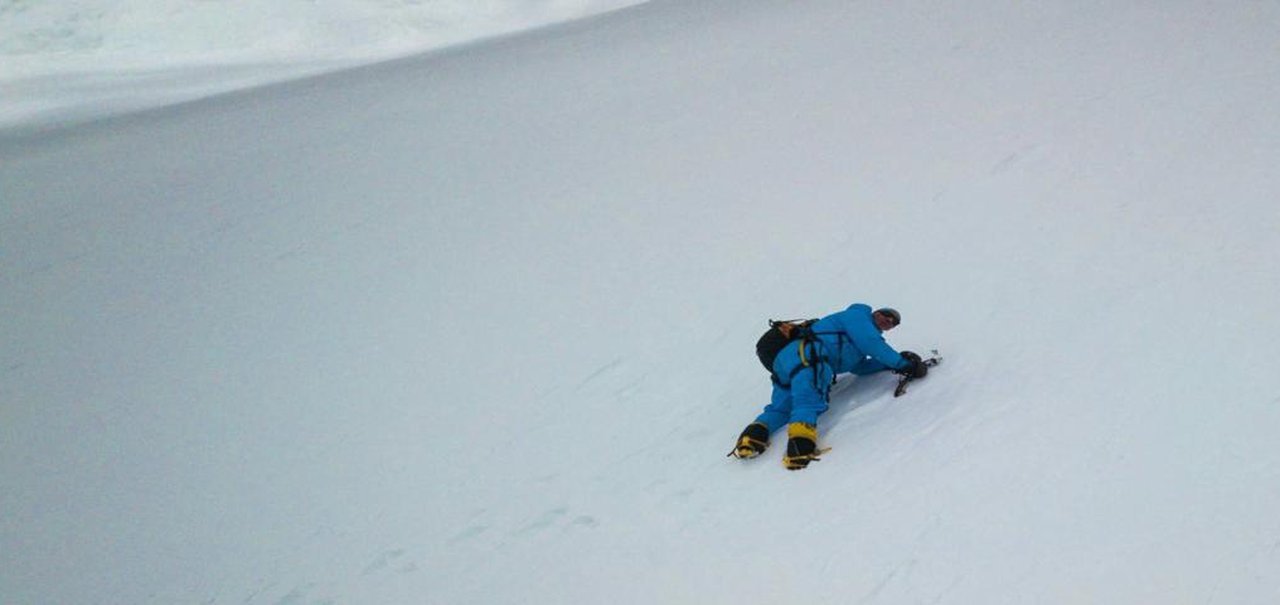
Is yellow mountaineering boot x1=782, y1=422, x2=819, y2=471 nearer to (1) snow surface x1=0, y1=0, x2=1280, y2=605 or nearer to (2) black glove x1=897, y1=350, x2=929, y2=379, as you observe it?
(1) snow surface x1=0, y1=0, x2=1280, y2=605

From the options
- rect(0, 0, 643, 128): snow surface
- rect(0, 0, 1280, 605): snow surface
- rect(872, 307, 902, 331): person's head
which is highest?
rect(872, 307, 902, 331): person's head

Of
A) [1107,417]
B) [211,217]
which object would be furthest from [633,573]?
[211,217]

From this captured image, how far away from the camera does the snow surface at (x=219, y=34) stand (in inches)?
887

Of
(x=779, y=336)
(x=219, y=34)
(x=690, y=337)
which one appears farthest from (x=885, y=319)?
(x=219, y=34)

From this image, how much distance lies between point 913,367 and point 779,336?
56 centimetres

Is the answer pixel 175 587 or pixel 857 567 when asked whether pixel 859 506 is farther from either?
pixel 175 587

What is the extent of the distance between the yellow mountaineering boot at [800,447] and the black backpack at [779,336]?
15.9 inches

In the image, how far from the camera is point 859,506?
4359mm

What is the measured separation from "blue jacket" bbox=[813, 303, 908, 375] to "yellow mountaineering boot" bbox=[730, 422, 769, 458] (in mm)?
380

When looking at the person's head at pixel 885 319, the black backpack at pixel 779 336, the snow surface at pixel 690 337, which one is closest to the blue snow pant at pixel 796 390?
the black backpack at pixel 779 336

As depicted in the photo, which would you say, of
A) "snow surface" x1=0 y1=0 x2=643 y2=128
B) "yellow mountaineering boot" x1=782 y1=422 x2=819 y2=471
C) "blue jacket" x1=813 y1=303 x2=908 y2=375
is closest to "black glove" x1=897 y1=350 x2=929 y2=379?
"blue jacket" x1=813 y1=303 x2=908 y2=375

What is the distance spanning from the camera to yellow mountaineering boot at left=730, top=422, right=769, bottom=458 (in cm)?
495

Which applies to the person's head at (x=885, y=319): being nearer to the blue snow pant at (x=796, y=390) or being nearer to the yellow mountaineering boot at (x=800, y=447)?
the blue snow pant at (x=796, y=390)

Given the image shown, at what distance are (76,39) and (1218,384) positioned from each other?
938 inches
